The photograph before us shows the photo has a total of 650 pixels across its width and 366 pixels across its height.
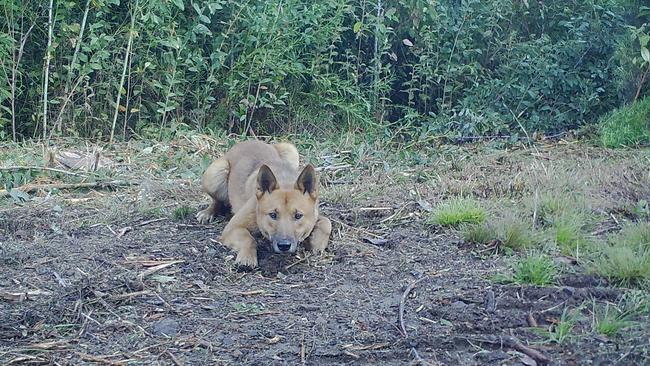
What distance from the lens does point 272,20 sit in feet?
31.9

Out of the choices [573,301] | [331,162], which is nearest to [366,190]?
[331,162]

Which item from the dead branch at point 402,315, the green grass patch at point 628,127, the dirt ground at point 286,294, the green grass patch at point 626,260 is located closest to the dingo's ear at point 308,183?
the dirt ground at point 286,294

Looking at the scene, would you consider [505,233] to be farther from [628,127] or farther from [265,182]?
[628,127]

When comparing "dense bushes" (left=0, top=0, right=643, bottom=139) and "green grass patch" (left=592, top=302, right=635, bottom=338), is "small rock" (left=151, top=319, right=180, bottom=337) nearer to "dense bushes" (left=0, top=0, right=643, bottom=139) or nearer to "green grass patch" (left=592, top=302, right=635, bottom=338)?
"green grass patch" (left=592, top=302, right=635, bottom=338)

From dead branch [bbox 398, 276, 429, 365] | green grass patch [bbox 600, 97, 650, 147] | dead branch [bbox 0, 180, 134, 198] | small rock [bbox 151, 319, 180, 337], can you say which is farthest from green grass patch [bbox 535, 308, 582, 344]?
green grass patch [bbox 600, 97, 650, 147]

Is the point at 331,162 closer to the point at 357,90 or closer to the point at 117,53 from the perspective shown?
the point at 357,90

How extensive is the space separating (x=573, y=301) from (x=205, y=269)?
2267 mm

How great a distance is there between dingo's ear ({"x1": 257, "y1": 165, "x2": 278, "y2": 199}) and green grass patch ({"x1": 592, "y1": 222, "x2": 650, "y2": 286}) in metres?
2.18

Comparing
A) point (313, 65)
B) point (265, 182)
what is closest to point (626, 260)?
point (265, 182)

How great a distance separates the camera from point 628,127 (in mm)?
9102

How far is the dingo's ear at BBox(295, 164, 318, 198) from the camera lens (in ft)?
19.3

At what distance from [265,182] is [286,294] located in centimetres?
114

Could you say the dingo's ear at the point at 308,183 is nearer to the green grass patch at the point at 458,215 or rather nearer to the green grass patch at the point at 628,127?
the green grass patch at the point at 458,215

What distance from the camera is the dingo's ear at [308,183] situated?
588 centimetres
